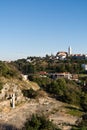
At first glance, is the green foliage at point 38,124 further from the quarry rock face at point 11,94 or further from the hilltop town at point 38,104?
the quarry rock face at point 11,94

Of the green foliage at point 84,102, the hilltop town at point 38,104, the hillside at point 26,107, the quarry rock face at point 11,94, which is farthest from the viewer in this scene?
the green foliage at point 84,102

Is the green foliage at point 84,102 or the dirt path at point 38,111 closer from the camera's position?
the dirt path at point 38,111

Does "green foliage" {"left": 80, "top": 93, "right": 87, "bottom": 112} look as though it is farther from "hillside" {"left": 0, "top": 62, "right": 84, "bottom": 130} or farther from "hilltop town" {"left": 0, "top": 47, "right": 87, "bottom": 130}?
"hillside" {"left": 0, "top": 62, "right": 84, "bottom": 130}

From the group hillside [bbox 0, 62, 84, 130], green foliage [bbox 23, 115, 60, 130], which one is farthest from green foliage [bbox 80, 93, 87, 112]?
green foliage [bbox 23, 115, 60, 130]

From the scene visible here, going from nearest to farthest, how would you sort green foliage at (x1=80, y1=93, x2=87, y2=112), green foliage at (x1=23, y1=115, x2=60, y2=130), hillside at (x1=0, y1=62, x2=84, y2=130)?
green foliage at (x1=23, y1=115, x2=60, y2=130), hillside at (x1=0, y1=62, x2=84, y2=130), green foliage at (x1=80, y1=93, x2=87, y2=112)

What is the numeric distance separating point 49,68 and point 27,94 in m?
48.8

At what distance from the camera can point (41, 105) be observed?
39469mm

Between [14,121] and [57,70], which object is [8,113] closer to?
[14,121]

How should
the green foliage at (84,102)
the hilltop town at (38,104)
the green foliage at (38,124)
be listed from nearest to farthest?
1. the green foliage at (38,124)
2. the hilltop town at (38,104)
3. the green foliage at (84,102)

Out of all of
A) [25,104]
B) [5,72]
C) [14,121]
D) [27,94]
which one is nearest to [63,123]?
[14,121]

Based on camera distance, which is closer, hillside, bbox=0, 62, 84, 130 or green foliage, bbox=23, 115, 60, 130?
green foliage, bbox=23, 115, 60, 130

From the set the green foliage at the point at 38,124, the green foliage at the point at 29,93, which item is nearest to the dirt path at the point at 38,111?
the green foliage at the point at 29,93

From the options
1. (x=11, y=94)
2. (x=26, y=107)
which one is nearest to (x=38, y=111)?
(x=26, y=107)

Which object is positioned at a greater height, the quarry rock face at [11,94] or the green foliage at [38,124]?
the quarry rock face at [11,94]
